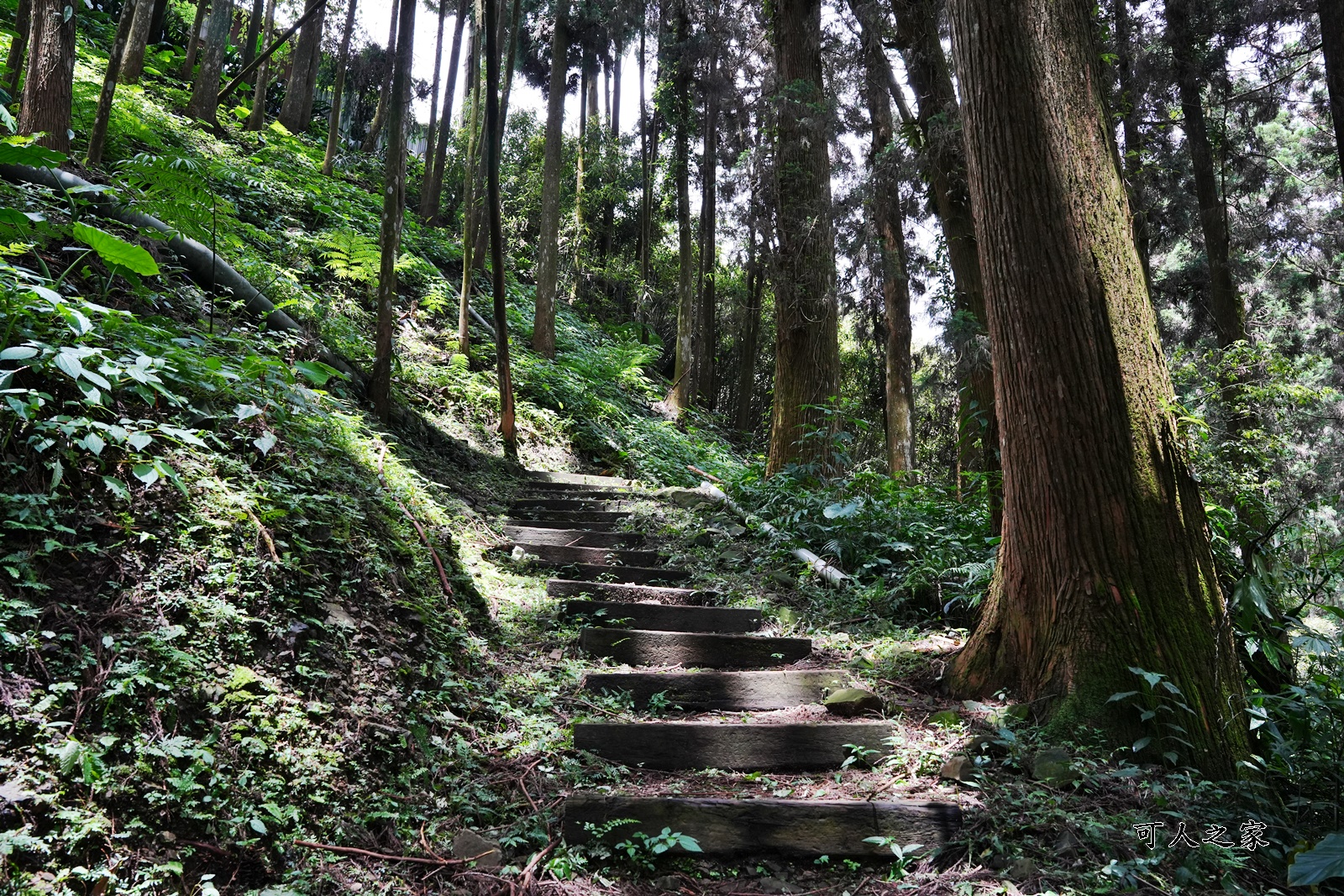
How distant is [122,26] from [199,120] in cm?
717

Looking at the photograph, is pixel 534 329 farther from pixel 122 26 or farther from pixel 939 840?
pixel 939 840

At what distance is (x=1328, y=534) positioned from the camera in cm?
389

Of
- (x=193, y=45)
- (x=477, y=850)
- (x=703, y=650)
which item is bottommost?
(x=477, y=850)

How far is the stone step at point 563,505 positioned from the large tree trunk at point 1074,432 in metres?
4.40

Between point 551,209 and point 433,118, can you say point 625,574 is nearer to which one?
point 551,209

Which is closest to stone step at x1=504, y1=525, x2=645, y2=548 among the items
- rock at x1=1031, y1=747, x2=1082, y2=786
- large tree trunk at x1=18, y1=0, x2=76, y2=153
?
rock at x1=1031, y1=747, x2=1082, y2=786

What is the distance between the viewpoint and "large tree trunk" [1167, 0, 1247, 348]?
10.4m

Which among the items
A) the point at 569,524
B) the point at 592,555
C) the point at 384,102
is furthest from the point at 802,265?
the point at 384,102

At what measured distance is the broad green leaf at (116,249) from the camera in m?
3.25

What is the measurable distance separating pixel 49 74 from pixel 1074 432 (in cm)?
759

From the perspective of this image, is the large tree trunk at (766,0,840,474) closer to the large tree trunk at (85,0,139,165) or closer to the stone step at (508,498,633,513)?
the stone step at (508,498,633,513)

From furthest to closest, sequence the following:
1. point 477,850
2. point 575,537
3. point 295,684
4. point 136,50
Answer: point 136,50, point 575,537, point 295,684, point 477,850

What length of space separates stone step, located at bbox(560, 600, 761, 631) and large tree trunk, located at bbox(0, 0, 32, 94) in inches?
291

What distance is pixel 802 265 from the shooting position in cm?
810
